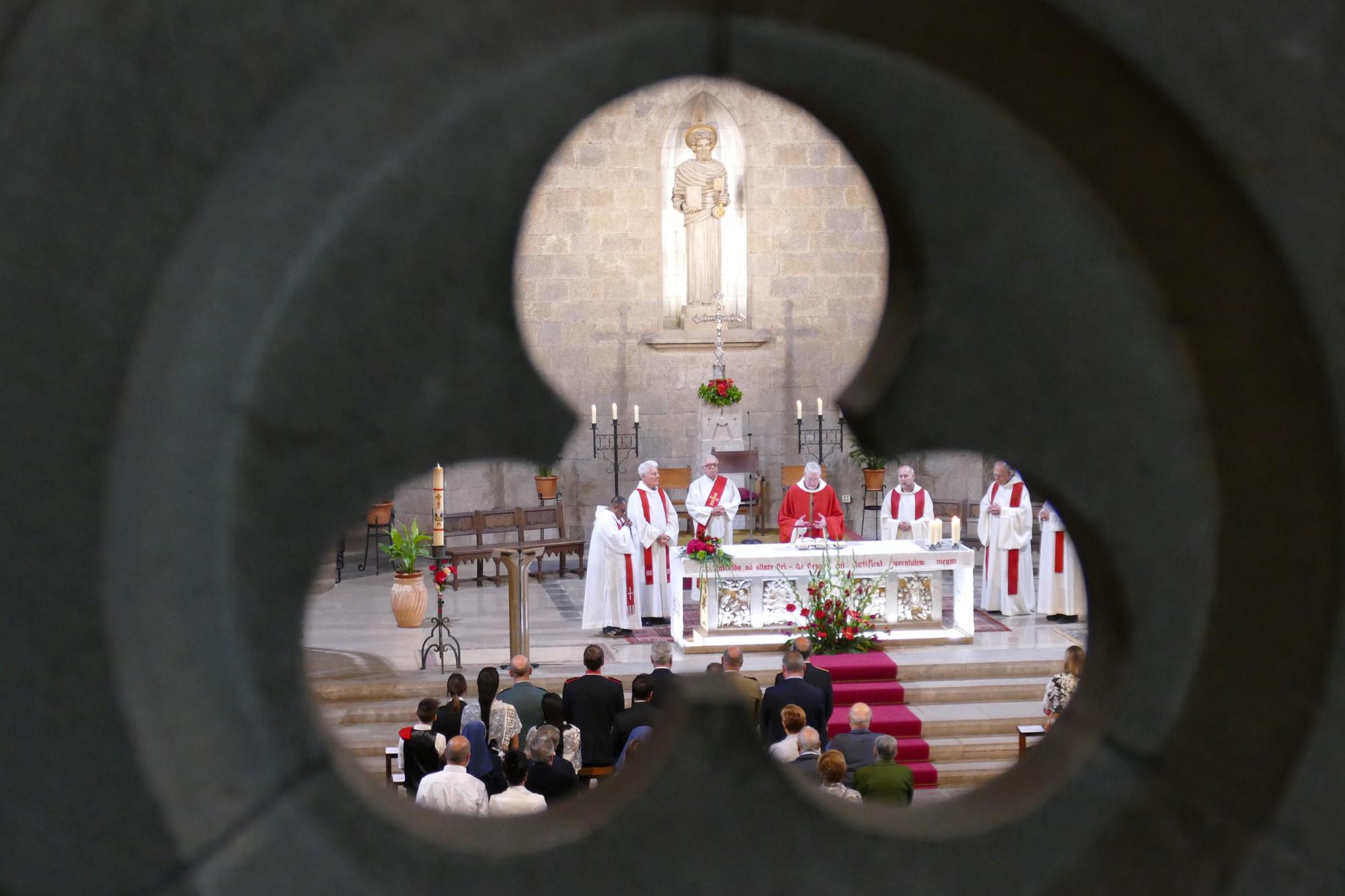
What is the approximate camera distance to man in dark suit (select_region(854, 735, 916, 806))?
5.80m

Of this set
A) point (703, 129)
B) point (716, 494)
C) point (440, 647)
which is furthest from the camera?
point (703, 129)

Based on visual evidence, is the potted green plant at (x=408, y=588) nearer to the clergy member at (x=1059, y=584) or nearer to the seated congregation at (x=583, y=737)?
the seated congregation at (x=583, y=737)

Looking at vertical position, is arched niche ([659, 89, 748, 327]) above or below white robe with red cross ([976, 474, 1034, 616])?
above

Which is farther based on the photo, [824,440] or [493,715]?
[824,440]

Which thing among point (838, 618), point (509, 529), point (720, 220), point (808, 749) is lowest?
point (808, 749)

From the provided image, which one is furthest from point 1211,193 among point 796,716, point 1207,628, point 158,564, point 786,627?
point 786,627

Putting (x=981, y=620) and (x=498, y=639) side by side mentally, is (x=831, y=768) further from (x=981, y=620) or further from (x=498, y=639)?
(x=981, y=620)

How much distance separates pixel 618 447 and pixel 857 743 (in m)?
9.70

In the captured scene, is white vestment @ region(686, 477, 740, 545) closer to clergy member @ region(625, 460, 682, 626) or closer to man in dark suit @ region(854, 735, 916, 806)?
clergy member @ region(625, 460, 682, 626)

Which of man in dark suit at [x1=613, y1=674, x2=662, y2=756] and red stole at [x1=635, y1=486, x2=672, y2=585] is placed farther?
red stole at [x1=635, y1=486, x2=672, y2=585]

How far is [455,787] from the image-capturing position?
5.46 m

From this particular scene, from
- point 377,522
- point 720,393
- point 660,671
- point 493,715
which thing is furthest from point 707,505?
point 660,671

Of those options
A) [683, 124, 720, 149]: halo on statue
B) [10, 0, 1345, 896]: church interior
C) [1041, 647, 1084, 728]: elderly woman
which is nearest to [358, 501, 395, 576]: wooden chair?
[683, 124, 720, 149]: halo on statue

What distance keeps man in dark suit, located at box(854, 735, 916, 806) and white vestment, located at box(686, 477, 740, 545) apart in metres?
6.29
